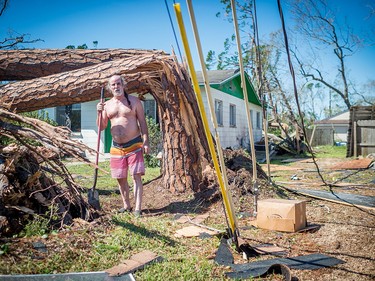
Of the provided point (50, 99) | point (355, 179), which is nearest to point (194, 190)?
point (50, 99)

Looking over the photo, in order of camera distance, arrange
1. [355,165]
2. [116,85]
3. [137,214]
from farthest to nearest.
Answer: [355,165] < [116,85] < [137,214]

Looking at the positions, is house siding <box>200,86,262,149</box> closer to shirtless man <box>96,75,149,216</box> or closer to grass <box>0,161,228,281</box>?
shirtless man <box>96,75,149,216</box>

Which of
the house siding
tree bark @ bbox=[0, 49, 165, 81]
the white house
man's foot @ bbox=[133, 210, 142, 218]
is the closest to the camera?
man's foot @ bbox=[133, 210, 142, 218]

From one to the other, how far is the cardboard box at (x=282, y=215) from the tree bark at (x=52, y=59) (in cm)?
352

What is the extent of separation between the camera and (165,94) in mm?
5238

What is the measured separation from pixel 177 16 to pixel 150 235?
224 centimetres

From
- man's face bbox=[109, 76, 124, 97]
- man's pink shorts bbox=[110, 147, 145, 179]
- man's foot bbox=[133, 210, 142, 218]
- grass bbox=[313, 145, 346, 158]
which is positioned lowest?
grass bbox=[313, 145, 346, 158]

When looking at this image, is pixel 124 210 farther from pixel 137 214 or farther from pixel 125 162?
pixel 125 162

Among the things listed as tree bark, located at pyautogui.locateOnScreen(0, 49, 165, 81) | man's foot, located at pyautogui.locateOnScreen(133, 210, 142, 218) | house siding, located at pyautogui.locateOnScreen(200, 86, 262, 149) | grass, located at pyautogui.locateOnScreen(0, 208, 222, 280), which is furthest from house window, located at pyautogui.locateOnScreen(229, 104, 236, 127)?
grass, located at pyautogui.locateOnScreen(0, 208, 222, 280)

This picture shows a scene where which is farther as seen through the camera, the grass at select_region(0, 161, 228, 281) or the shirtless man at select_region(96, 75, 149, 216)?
the shirtless man at select_region(96, 75, 149, 216)

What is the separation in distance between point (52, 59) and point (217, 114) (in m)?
9.80

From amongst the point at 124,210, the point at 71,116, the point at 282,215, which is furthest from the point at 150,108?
the point at 282,215

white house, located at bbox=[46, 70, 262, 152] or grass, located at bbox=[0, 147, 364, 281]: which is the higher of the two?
white house, located at bbox=[46, 70, 262, 152]

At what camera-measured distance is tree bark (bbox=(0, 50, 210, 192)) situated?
17.0ft
